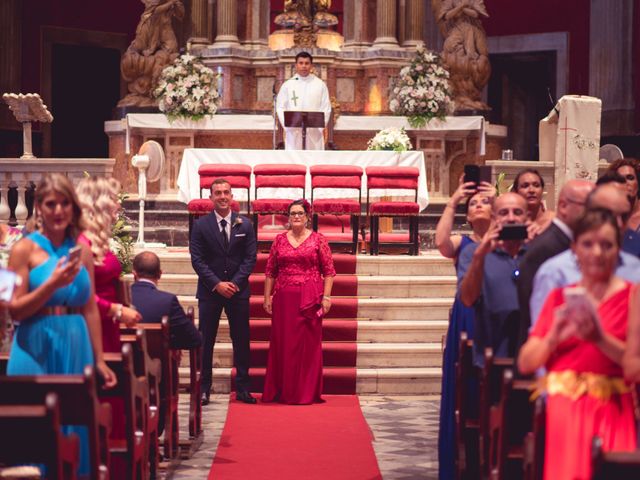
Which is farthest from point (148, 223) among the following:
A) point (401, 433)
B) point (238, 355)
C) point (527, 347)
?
point (527, 347)

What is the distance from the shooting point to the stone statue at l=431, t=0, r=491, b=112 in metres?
15.8

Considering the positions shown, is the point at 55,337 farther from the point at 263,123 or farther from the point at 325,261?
the point at 263,123

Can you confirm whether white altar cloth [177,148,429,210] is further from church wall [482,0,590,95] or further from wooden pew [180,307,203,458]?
church wall [482,0,590,95]

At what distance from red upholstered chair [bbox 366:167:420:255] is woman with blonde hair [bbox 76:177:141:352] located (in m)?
5.60

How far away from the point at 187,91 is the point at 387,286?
4694mm

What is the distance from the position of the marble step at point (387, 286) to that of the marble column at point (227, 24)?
213 inches

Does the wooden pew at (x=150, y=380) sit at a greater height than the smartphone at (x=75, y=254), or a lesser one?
lesser

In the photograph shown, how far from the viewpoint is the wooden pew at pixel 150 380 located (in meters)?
6.30

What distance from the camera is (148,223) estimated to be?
→ 14.1 meters

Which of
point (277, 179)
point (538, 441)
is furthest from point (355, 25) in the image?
point (538, 441)

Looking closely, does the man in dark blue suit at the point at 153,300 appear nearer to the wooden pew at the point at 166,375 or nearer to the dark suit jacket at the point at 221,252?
the wooden pew at the point at 166,375

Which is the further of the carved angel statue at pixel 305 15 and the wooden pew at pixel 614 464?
the carved angel statue at pixel 305 15

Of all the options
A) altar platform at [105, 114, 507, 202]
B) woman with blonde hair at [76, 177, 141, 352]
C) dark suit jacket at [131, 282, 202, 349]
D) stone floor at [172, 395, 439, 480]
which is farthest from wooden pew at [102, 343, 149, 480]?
altar platform at [105, 114, 507, 202]

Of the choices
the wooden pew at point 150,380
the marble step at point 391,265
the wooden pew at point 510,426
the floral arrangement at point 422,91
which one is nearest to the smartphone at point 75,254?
the wooden pew at point 150,380
